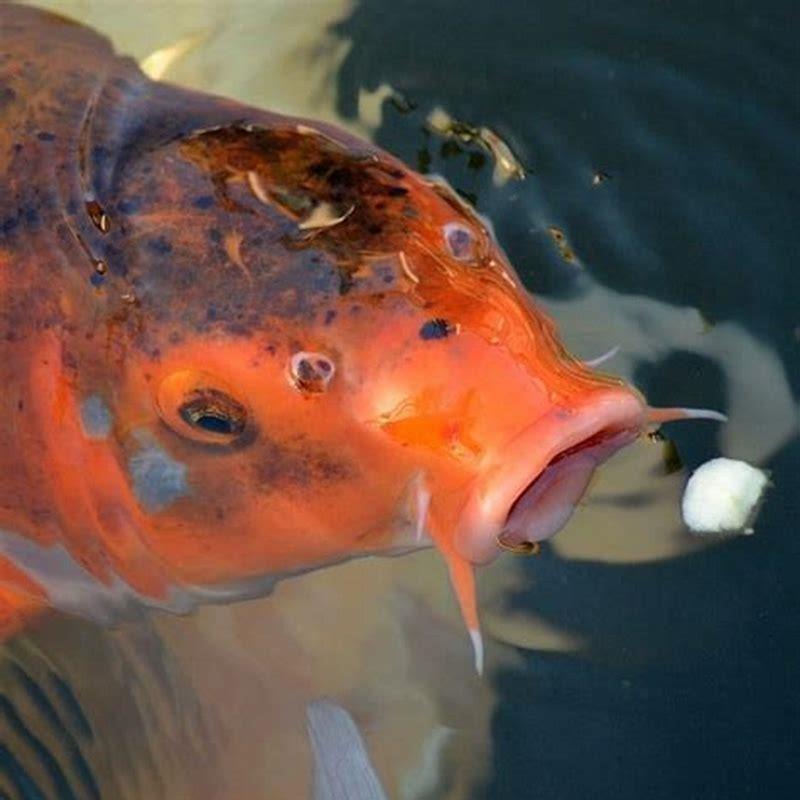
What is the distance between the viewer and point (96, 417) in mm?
2182

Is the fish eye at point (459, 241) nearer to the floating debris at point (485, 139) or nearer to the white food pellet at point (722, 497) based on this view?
the white food pellet at point (722, 497)

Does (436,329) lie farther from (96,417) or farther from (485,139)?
(485,139)

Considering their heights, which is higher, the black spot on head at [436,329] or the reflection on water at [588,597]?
the black spot on head at [436,329]

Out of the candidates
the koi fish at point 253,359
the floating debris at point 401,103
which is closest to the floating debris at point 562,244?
the floating debris at point 401,103

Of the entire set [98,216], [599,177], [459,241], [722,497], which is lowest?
[722,497]

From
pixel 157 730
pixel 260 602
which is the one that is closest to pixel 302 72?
pixel 260 602

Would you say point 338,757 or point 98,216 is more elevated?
point 98,216

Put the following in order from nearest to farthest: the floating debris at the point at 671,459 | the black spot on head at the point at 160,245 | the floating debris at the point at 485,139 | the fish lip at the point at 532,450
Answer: the fish lip at the point at 532,450 < the black spot on head at the point at 160,245 < the floating debris at the point at 671,459 < the floating debris at the point at 485,139

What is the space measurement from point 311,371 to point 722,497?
103cm

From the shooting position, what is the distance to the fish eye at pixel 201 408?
6.72 ft

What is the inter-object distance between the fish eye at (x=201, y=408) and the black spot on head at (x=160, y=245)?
160 millimetres

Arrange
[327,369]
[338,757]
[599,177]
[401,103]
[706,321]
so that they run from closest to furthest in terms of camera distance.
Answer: [327,369] → [338,757] → [706,321] → [599,177] → [401,103]

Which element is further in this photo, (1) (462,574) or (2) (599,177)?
(2) (599,177)

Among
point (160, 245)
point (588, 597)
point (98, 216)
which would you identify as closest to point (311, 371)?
point (160, 245)
